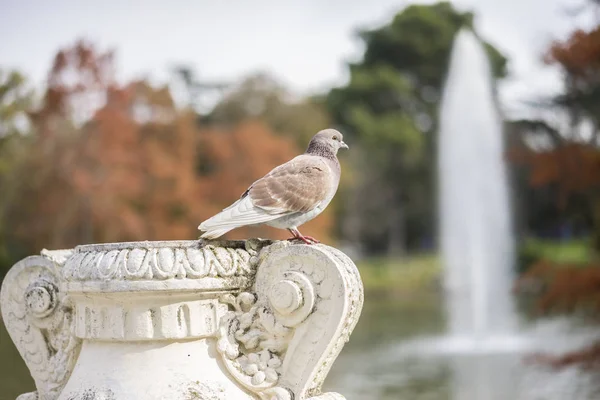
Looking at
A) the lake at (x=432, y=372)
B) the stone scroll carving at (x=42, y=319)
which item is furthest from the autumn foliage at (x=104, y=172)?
the stone scroll carving at (x=42, y=319)

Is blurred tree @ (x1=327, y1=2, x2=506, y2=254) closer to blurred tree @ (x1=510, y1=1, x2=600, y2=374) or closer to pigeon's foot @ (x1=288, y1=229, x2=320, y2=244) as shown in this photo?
blurred tree @ (x1=510, y1=1, x2=600, y2=374)

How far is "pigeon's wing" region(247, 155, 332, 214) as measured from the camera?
2914 mm

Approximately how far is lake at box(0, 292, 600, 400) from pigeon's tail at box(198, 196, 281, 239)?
18.7 feet

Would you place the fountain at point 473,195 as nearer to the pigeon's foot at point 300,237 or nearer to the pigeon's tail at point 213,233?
the pigeon's foot at point 300,237

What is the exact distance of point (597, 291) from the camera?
700cm

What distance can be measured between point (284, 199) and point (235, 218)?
21 cm

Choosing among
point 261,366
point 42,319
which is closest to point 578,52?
point 261,366

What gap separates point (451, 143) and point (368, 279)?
5834 mm

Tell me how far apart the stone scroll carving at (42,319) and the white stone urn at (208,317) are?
0.20 m

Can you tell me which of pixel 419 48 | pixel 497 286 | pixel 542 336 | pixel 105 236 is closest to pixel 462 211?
pixel 497 286

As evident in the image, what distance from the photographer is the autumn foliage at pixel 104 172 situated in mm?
15641

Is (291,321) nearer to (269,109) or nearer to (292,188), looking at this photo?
(292,188)

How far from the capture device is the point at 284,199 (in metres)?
2.92

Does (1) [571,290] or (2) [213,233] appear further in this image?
(1) [571,290]
